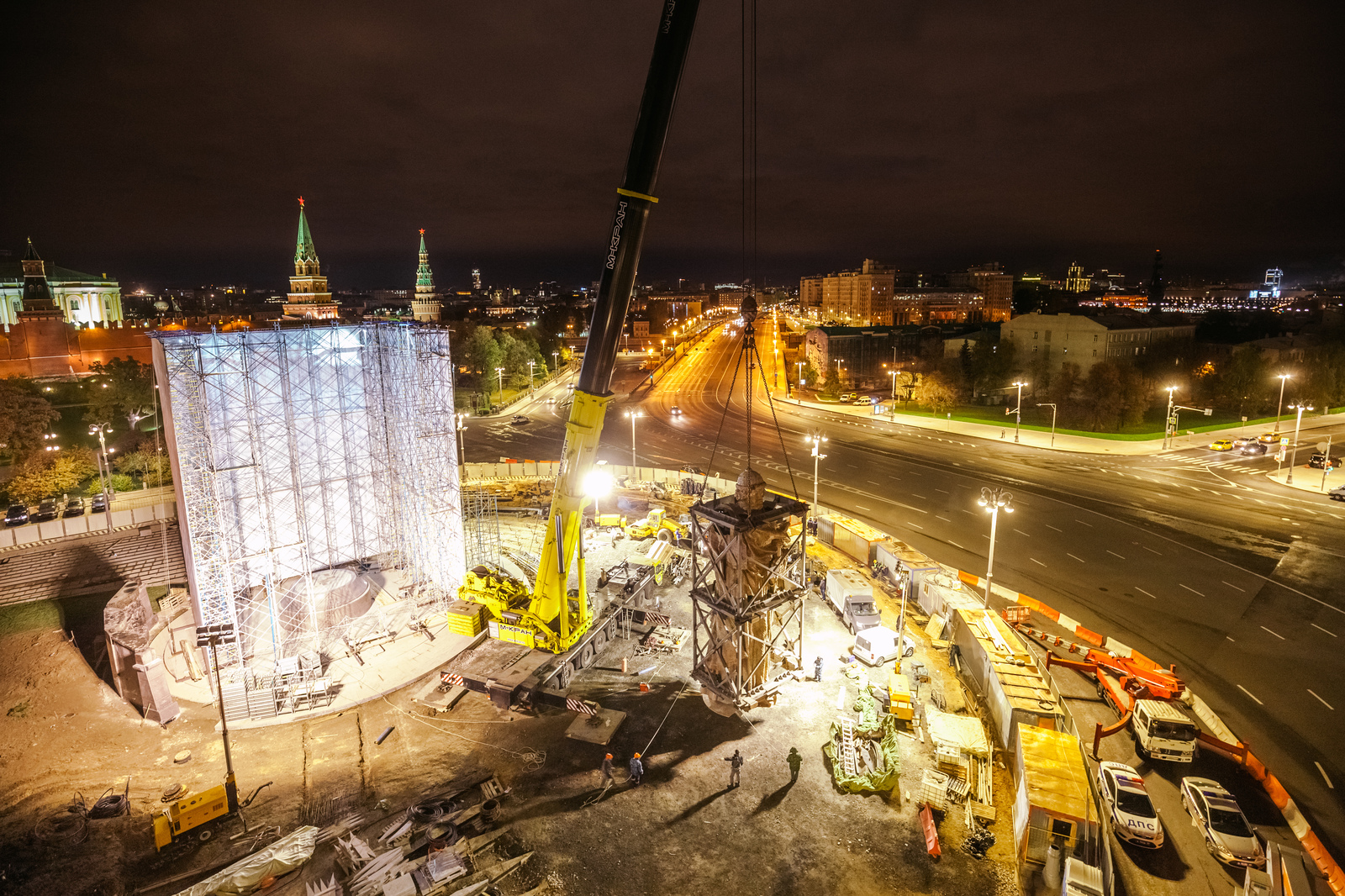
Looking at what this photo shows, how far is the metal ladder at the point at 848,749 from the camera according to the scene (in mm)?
15266

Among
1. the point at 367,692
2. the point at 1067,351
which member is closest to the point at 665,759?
the point at 367,692

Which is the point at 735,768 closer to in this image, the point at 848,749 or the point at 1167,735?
the point at 848,749

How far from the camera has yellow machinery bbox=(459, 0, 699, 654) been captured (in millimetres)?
14195

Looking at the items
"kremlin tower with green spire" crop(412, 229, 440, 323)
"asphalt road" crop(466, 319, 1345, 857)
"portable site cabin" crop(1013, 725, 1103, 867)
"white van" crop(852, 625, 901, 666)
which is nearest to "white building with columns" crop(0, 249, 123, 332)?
"kremlin tower with green spire" crop(412, 229, 440, 323)

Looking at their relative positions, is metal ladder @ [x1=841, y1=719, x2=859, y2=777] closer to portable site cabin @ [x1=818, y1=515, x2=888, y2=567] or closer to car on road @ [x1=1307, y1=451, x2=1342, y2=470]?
portable site cabin @ [x1=818, y1=515, x2=888, y2=567]

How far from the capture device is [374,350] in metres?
25.1

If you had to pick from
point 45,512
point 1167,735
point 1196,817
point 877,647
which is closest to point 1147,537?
point 1167,735

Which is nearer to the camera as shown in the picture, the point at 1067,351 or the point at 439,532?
the point at 439,532

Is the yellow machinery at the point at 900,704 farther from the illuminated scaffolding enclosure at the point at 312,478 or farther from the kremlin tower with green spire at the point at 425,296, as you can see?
the kremlin tower with green spire at the point at 425,296

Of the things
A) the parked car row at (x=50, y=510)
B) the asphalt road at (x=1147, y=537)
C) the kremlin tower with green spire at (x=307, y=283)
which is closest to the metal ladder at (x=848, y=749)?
the asphalt road at (x=1147, y=537)

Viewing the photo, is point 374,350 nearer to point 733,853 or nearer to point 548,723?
point 548,723

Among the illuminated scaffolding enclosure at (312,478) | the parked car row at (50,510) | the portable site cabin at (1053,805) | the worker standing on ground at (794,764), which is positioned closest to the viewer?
the portable site cabin at (1053,805)

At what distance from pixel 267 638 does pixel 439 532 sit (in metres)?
6.64

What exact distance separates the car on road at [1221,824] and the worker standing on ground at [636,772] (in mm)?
12219
